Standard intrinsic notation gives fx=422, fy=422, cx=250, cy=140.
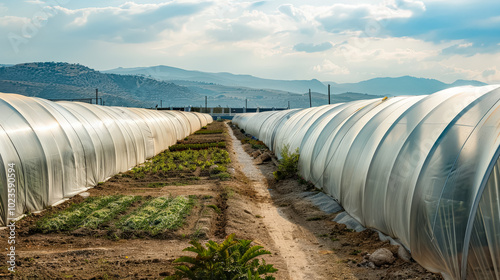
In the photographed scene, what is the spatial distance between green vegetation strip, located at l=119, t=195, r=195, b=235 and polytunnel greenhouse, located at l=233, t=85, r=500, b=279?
4.33m

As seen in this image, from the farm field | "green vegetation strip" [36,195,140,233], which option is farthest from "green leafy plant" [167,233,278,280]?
"green vegetation strip" [36,195,140,233]

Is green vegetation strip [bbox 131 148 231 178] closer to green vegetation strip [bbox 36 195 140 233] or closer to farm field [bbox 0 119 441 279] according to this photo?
farm field [bbox 0 119 441 279]

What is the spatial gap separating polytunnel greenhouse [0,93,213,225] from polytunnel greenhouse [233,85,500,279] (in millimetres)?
8052

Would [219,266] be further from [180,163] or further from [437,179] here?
[180,163]

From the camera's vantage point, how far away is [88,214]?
422 inches

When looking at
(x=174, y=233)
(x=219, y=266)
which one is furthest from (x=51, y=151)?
(x=219, y=266)

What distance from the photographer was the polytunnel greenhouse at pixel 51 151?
398 inches

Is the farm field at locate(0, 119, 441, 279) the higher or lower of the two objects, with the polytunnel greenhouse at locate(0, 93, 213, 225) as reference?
lower

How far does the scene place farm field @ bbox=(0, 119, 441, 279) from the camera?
726 centimetres

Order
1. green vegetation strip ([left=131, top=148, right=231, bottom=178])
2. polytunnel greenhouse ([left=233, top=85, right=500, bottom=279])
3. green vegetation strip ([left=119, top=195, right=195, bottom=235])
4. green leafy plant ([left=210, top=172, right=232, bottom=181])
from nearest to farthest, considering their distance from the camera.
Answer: polytunnel greenhouse ([left=233, top=85, right=500, bottom=279]), green vegetation strip ([left=119, top=195, right=195, bottom=235]), green leafy plant ([left=210, top=172, right=232, bottom=181]), green vegetation strip ([left=131, top=148, right=231, bottom=178])

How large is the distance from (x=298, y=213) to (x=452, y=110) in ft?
17.8

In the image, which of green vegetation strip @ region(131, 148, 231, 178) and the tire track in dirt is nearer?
the tire track in dirt

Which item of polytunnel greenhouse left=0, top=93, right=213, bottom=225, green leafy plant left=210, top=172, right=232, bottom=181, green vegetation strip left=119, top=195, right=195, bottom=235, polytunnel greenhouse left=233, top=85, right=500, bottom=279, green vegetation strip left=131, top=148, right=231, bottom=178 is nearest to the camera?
polytunnel greenhouse left=233, top=85, right=500, bottom=279

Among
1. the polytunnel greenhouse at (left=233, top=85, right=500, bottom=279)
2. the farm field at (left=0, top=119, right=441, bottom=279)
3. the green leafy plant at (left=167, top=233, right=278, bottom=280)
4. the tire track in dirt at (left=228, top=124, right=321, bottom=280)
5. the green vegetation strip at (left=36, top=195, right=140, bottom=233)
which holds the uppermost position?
the polytunnel greenhouse at (left=233, top=85, right=500, bottom=279)
